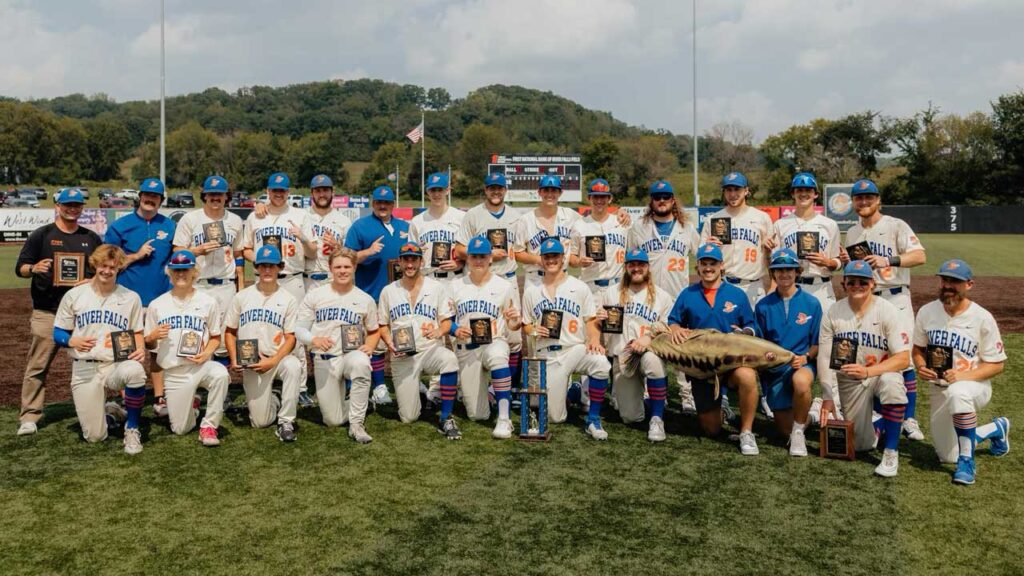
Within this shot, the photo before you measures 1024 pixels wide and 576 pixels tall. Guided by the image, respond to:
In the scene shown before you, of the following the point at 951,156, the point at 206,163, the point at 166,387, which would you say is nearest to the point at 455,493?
the point at 166,387

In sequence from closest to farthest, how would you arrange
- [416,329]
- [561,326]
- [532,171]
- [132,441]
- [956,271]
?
[956,271] → [132,441] → [561,326] → [416,329] → [532,171]

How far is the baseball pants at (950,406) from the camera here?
555 centimetres

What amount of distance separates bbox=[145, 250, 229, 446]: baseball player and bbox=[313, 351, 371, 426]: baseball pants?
2.62 ft

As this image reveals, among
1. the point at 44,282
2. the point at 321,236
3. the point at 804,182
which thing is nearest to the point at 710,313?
the point at 804,182

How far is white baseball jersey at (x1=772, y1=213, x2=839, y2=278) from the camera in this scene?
7.23 metres

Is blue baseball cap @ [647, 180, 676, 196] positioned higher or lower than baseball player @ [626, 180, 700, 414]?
higher

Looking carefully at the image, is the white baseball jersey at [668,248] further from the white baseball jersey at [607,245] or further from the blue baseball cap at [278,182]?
the blue baseball cap at [278,182]

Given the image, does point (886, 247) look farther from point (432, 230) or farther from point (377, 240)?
point (377, 240)

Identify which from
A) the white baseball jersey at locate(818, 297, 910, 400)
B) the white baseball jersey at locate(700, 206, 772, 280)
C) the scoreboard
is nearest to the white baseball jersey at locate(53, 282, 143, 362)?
the white baseball jersey at locate(700, 206, 772, 280)

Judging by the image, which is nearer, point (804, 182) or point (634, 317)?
point (634, 317)

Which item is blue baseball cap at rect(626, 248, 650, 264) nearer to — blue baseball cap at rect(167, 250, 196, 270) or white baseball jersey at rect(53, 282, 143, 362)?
blue baseball cap at rect(167, 250, 196, 270)

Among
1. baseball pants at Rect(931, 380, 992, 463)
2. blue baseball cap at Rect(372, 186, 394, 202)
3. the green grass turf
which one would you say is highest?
blue baseball cap at Rect(372, 186, 394, 202)

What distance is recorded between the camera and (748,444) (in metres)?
6.15

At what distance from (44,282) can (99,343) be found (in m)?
0.94
